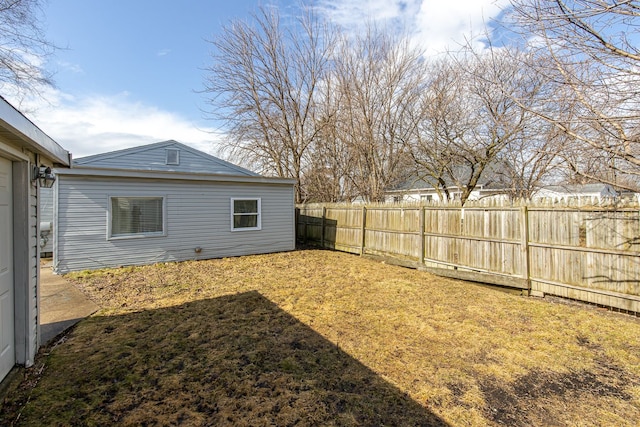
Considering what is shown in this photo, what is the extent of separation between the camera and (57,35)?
7449mm

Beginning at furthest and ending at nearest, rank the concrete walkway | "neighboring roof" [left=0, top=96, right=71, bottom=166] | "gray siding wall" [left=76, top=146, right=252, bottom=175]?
"gray siding wall" [left=76, top=146, right=252, bottom=175] → the concrete walkway → "neighboring roof" [left=0, top=96, right=71, bottom=166]

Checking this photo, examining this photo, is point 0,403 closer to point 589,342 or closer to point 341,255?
point 589,342

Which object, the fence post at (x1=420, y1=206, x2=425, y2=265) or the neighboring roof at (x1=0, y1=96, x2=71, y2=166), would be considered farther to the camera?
the fence post at (x1=420, y1=206, x2=425, y2=265)

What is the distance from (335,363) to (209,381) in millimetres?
1303

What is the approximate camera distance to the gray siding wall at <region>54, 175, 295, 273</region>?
742cm

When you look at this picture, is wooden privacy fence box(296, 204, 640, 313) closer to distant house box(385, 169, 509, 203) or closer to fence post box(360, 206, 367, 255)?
fence post box(360, 206, 367, 255)

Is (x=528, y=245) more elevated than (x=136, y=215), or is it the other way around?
(x=136, y=215)

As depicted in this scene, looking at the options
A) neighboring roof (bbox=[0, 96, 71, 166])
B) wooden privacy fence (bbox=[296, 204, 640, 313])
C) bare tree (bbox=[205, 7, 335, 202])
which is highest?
bare tree (bbox=[205, 7, 335, 202])

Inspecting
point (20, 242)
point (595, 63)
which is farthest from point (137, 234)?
point (595, 63)

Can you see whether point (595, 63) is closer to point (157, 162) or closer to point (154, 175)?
point (154, 175)

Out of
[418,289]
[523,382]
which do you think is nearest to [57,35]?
[418,289]

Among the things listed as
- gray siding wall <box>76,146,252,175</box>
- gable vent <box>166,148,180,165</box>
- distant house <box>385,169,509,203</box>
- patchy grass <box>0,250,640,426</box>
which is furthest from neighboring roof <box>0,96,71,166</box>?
distant house <box>385,169,509,203</box>

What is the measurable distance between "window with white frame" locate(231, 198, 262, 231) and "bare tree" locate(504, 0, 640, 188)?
8.48 m

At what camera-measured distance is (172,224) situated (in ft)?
28.7
